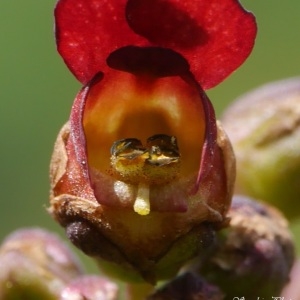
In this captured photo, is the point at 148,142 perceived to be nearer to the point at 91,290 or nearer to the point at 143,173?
the point at 143,173

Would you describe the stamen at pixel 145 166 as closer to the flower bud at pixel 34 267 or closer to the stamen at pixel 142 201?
the stamen at pixel 142 201

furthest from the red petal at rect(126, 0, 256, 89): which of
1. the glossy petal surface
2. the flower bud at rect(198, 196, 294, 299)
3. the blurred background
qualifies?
the blurred background

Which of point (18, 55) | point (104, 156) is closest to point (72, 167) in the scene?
point (104, 156)

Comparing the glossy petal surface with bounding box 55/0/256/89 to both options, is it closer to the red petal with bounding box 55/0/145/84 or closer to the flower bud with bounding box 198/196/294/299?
the red petal with bounding box 55/0/145/84

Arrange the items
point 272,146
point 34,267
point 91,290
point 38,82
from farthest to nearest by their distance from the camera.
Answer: point 38,82 < point 272,146 < point 34,267 < point 91,290

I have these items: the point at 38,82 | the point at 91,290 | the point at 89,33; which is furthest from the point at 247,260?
the point at 38,82

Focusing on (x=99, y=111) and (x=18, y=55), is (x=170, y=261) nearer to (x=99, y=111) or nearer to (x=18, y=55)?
(x=99, y=111)

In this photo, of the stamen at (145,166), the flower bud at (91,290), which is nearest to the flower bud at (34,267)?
the flower bud at (91,290)

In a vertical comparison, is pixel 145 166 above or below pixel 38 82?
above
